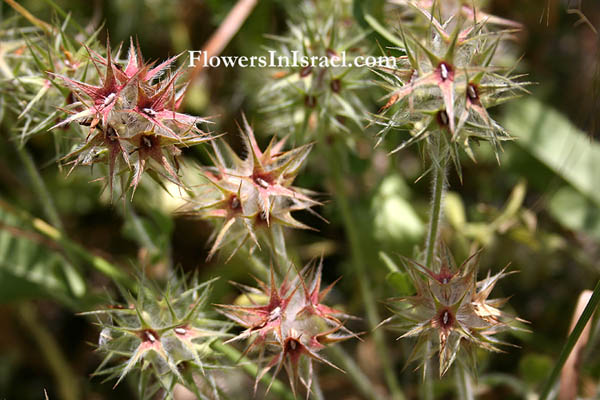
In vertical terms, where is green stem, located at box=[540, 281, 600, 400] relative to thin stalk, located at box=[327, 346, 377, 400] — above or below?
above

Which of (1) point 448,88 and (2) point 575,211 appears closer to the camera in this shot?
(1) point 448,88

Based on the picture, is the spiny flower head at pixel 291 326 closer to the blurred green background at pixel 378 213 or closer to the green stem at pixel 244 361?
the green stem at pixel 244 361

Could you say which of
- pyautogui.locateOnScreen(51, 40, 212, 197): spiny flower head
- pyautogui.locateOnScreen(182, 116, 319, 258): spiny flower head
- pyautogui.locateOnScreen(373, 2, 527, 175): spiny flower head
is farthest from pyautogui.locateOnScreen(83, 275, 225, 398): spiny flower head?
pyautogui.locateOnScreen(373, 2, 527, 175): spiny flower head

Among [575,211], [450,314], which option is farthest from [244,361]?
[575,211]

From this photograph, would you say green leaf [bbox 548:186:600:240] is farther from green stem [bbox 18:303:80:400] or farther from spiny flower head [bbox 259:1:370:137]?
green stem [bbox 18:303:80:400]

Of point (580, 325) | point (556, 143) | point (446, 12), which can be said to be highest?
point (446, 12)

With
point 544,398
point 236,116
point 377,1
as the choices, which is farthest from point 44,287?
point 544,398

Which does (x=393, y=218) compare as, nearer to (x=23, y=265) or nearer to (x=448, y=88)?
(x=448, y=88)
